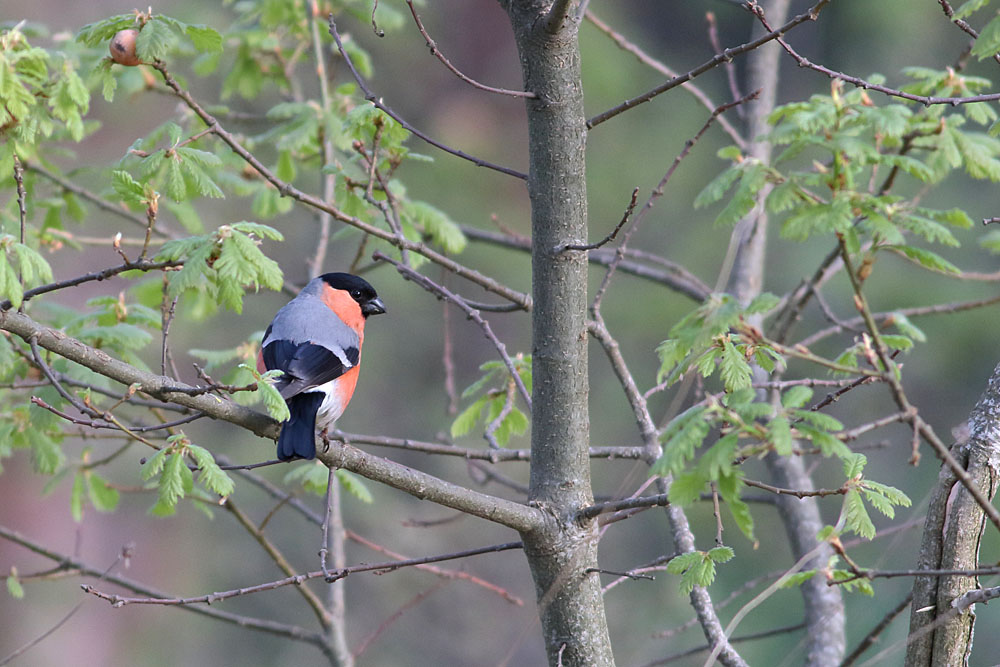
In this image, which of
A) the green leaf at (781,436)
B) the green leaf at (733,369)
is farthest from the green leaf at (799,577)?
the green leaf at (781,436)

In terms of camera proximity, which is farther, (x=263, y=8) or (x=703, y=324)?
(x=263, y=8)

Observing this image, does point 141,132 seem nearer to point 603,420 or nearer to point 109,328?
point 603,420

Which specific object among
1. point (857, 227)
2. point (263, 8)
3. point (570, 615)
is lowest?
point (570, 615)

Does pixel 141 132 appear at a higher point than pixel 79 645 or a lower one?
higher

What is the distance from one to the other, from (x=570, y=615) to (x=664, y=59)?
7148mm

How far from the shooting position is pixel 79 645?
8.07m

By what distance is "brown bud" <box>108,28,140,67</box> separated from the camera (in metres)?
2.13

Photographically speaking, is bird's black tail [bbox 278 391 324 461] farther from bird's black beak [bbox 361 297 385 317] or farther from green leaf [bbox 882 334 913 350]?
bird's black beak [bbox 361 297 385 317]

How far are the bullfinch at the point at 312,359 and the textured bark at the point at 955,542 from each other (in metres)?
1.23

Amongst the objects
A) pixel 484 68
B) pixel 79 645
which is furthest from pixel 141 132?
pixel 79 645

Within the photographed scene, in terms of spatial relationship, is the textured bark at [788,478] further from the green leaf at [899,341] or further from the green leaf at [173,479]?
the green leaf at [173,479]

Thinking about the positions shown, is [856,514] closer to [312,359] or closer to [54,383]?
[54,383]

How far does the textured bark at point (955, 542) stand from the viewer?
166cm

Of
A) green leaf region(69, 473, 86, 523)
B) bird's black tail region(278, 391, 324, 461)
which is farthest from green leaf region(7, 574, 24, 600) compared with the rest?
bird's black tail region(278, 391, 324, 461)
